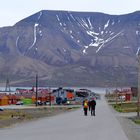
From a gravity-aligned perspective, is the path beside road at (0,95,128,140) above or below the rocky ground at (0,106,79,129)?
below

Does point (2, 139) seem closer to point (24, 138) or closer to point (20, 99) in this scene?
point (24, 138)

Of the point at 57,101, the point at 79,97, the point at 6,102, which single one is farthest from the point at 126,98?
the point at 6,102

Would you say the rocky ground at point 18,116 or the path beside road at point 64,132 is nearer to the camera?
the path beside road at point 64,132

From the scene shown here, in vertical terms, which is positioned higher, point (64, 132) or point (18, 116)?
point (18, 116)

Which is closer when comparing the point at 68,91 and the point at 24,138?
the point at 24,138

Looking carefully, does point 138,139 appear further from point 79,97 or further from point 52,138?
point 79,97

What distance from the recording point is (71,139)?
77.3 ft

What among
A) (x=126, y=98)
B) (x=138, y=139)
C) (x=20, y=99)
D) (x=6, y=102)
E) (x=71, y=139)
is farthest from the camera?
(x=126, y=98)

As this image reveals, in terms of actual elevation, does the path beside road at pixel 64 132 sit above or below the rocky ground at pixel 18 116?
below

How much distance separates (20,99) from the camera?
447ft

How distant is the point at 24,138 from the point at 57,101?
104477 millimetres

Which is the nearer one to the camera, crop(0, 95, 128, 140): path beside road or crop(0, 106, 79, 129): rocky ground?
crop(0, 95, 128, 140): path beside road

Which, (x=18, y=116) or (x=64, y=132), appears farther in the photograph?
(x=18, y=116)

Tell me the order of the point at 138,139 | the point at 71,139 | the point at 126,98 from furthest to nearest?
the point at 126,98 → the point at 138,139 → the point at 71,139
